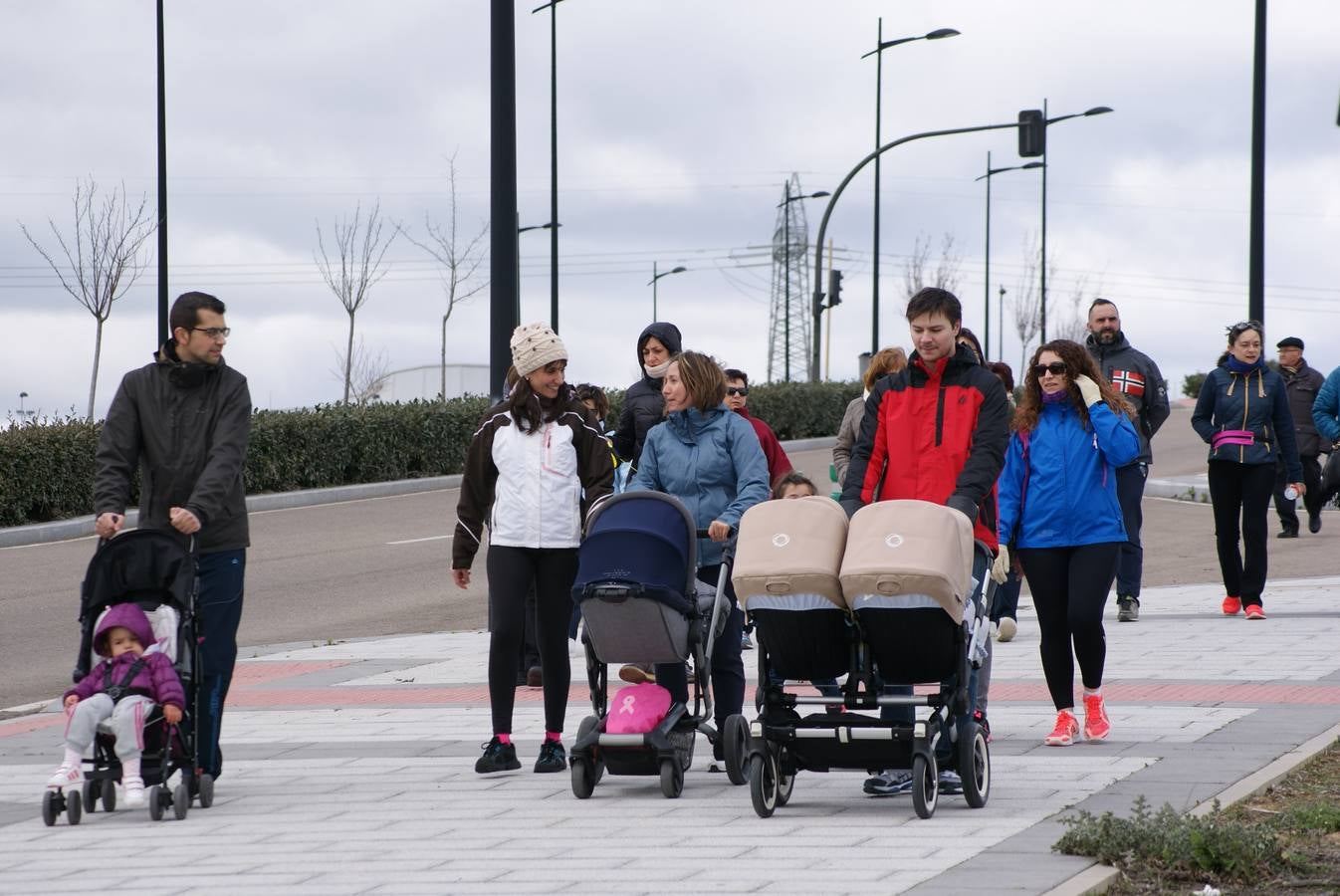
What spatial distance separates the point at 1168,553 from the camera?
19.9m

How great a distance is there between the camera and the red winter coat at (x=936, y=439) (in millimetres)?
6930

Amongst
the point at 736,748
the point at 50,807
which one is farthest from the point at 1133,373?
the point at 50,807

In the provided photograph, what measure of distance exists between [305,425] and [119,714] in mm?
20854

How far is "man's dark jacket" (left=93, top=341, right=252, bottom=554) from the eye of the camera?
24.2 feet

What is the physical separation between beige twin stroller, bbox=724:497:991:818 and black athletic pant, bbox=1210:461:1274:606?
Result: 6698mm

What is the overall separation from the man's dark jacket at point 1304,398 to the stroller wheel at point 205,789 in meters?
14.7

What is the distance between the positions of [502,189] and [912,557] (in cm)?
682

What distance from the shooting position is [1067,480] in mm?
7973

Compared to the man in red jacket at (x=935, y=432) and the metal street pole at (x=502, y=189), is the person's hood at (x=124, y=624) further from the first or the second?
the metal street pole at (x=502, y=189)

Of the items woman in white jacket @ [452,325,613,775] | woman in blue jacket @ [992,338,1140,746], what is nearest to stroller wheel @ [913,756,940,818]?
woman in blue jacket @ [992,338,1140,746]

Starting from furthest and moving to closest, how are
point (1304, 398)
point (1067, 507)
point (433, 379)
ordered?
1. point (433, 379)
2. point (1304, 398)
3. point (1067, 507)

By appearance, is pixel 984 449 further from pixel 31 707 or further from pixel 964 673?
pixel 31 707

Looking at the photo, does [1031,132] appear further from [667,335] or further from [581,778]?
[581,778]

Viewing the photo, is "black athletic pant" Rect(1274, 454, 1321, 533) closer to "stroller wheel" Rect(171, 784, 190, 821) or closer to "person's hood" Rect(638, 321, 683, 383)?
"person's hood" Rect(638, 321, 683, 383)
